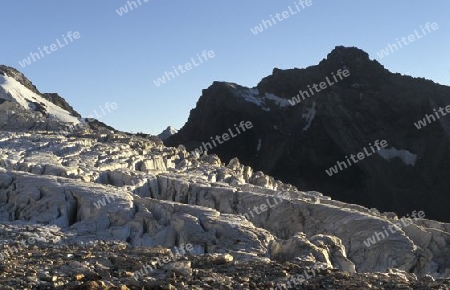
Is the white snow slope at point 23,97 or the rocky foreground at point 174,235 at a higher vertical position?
the white snow slope at point 23,97

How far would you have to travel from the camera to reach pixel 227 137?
112m

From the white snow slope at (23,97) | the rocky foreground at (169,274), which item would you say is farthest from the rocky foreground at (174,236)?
the white snow slope at (23,97)

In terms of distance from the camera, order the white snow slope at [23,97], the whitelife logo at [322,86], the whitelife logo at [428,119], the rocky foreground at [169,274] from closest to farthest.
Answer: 1. the rocky foreground at [169,274]
2. the white snow slope at [23,97]
3. the whitelife logo at [428,119]
4. the whitelife logo at [322,86]

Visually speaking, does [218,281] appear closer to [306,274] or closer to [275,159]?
[306,274]

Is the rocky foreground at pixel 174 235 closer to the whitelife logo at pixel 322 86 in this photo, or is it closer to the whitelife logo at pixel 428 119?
the whitelife logo at pixel 322 86

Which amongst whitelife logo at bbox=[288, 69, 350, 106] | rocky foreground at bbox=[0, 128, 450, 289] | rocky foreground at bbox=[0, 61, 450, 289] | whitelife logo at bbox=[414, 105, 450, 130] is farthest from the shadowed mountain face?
rocky foreground at bbox=[0, 128, 450, 289]

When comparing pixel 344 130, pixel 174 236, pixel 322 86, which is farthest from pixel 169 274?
pixel 322 86

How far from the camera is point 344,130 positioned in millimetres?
112188

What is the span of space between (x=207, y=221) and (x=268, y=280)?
997cm

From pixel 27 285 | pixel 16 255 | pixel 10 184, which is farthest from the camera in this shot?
pixel 10 184

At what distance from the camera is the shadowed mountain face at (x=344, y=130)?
102 metres

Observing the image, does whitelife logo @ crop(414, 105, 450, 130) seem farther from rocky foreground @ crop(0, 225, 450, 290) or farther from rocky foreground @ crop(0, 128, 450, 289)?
rocky foreground @ crop(0, 225, 450, 290)

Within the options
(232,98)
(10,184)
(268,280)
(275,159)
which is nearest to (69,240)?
(10,184)

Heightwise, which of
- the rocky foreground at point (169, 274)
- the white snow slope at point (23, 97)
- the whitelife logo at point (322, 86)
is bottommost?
the rocky foreground at point (169, 274)
